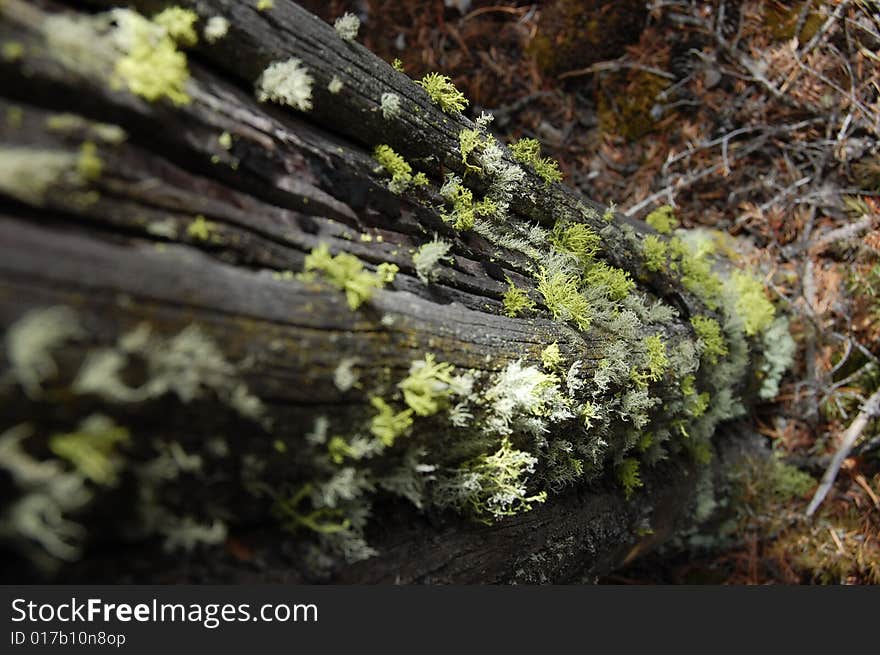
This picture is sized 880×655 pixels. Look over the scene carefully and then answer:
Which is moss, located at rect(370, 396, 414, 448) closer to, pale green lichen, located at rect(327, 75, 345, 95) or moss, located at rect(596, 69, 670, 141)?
pale green lichen, located at rect(327, 75, 345, 95)

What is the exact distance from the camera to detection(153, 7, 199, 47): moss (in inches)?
74.8

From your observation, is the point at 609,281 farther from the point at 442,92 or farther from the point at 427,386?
the point at 427,386

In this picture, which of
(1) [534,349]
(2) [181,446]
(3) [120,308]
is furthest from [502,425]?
(3) [120,308]

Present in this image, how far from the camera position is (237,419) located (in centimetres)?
180

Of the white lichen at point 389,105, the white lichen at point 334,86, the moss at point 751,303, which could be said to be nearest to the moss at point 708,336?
the moss at point 751,303

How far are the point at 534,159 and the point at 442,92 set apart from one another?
851 mm

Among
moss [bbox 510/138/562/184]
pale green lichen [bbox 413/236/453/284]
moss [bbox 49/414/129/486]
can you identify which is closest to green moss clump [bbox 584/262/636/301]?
moss [bbox 510/138/562/184]

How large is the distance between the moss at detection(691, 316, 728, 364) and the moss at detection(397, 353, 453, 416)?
9.24 feet

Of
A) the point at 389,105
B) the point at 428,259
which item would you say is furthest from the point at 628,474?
the point at 389,105

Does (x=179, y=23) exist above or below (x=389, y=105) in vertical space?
below

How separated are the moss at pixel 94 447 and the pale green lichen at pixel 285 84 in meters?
1.34

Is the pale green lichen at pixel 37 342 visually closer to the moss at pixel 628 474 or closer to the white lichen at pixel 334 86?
the white lichen at pixel 334 86

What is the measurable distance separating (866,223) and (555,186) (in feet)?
12.6

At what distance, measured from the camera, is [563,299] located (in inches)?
127
